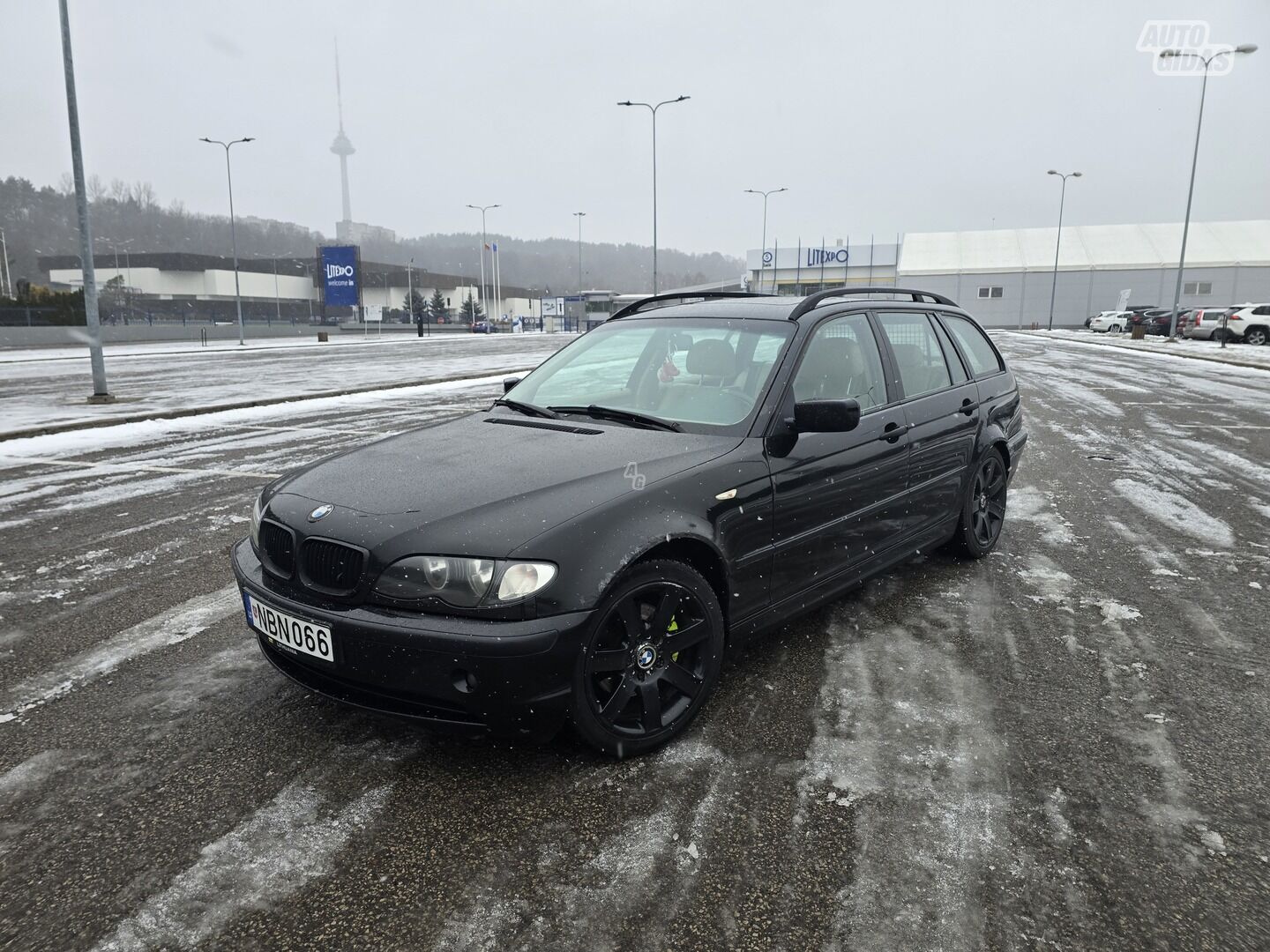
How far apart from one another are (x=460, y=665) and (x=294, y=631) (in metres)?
0.70

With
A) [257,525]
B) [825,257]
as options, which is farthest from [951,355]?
[825,257]

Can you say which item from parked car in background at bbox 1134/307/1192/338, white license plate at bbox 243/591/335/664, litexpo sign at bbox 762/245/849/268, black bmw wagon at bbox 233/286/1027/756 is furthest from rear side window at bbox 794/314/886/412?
litexpo sign at bbox 762/245/849/268

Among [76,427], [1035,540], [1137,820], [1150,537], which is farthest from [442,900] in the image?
[76,427]

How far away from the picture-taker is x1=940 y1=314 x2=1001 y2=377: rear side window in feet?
17.5

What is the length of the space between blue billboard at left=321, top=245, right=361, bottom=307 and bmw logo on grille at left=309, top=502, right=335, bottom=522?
6107 centimetres

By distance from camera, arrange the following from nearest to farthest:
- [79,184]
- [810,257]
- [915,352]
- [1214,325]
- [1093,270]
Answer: [915,352]
[79,184]
[1214,325]
[1093,270]
[810,257]

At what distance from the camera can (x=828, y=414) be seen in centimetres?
335

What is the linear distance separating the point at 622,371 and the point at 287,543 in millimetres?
1909

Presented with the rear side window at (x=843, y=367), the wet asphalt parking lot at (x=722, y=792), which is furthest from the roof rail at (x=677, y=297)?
the wet asphalt parking lot at (x=722, y=792)

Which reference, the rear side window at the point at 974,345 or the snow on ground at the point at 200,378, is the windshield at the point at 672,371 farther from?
Answer: the snow on ground at the point at 200,378

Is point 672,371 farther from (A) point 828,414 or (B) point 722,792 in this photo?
(B) point 722,792

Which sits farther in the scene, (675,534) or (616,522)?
(675,534)

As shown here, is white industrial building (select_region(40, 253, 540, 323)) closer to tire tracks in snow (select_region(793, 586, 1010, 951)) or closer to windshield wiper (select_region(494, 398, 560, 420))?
windshield wiper (select_region(494, 398, 560, 420))

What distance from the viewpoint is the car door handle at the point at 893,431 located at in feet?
13.5
